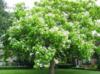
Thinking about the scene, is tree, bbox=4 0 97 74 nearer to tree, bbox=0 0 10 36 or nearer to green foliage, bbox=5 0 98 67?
green foliage, bbox=5 0 98 67

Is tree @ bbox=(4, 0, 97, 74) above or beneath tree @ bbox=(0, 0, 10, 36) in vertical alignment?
beneath

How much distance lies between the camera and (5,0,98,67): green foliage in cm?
2031

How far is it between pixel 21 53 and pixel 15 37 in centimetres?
120

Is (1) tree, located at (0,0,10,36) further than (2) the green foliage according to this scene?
Yes

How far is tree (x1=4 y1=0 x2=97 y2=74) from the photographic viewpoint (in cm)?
2030

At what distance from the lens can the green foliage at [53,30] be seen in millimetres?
20312

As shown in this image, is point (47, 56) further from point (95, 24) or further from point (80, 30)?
point (95, 24)

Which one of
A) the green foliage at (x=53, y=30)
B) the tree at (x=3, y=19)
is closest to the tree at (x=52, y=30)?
the green foliage at (x=53, y=30)

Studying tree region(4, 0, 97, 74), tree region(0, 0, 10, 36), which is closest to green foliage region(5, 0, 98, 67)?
tree region(4, 0, 97, 74)

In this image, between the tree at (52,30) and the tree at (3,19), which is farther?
the tree at (3,19)

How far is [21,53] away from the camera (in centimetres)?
2188

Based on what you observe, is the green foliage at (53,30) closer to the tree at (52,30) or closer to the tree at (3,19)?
the tree at (52,30)

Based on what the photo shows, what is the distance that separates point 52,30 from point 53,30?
0.21ft

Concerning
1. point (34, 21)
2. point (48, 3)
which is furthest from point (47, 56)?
point (48, 3)
